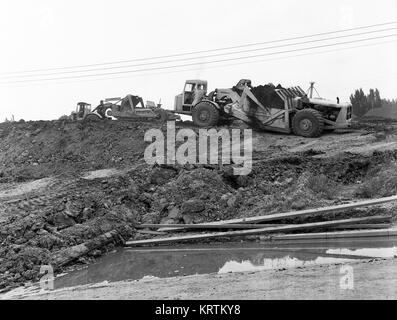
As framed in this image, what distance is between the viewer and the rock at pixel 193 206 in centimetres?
1288

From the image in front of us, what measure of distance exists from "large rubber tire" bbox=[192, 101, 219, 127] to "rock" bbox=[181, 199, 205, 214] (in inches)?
308

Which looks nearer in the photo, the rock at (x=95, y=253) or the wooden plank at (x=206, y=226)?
the rock at (x=95, y=253)

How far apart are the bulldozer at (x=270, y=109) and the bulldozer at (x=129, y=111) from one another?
7.63 feet

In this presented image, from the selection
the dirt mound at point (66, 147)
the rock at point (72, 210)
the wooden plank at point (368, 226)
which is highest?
the dirt mound at point (66, 147)

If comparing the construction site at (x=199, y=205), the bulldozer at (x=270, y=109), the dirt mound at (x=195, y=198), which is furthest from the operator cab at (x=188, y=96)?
the dirt mound at (x=195, y=198)

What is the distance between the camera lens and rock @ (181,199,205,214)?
1288 cm

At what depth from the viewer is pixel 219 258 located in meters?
10.2

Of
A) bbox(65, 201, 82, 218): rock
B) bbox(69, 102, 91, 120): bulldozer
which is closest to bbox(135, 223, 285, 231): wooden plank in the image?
bbox(65, 201, 82, 218): rock

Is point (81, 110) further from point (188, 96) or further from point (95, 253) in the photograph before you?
point (95, 253)

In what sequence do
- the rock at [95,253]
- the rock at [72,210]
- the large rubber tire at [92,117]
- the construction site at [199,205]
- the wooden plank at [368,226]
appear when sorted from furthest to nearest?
the large rubber tire at [92,117], the rock at [72,210], the rock at [95,253], the wooden plank at [368,226], the construction site at [199,205]

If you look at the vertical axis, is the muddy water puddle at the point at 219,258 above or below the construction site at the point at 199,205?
below

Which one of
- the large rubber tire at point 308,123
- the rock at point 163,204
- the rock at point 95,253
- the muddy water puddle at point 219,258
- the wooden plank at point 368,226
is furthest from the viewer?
the large rubber tire at point 308,123

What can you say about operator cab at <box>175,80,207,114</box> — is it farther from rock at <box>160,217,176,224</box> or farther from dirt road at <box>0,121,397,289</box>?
rock at <box>160,217,176,224</box>

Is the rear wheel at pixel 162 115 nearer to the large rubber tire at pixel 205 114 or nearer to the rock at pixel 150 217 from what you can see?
the large rubber tire at pixel 205 114
